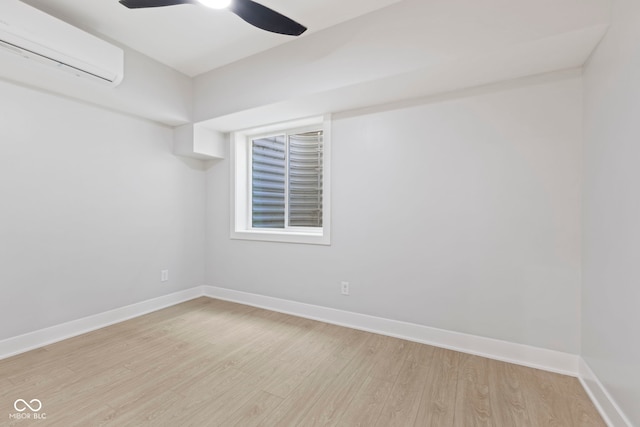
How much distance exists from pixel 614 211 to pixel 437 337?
56.2 inches

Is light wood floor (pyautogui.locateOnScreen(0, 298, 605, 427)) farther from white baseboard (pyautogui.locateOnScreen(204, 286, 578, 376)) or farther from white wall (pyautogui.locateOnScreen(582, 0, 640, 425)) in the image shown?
white wall (pyautogui.locateOnScreen(582, 0, 640, 425))

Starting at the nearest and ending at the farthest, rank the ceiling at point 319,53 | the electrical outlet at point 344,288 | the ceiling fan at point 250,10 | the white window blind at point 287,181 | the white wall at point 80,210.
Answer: the ceiling fan at point 250,10
the ceiling at point 319,53
the white wall at point 80,210
the electrical outlet at point 344,288
the white window blind at point 287,181

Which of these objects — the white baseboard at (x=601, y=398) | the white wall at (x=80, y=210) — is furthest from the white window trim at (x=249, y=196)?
the white baseboard at (x=601, y=398)

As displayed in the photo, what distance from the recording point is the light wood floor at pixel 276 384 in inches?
57.1

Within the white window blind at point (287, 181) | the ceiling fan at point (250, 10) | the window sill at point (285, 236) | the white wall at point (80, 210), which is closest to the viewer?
the ceiling fan at point (250, 10)

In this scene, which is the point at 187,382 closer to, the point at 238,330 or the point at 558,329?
the point at 238,330

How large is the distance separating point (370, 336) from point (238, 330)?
3.97 feet

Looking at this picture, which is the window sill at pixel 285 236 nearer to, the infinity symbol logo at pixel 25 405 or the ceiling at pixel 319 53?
the ceiling at pixel 319 53

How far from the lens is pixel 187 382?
1744 millimetres

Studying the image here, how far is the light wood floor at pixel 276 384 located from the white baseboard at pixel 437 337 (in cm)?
8

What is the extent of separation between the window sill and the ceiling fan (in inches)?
68.1

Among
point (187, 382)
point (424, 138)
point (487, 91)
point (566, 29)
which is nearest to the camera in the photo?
point (566, 29)

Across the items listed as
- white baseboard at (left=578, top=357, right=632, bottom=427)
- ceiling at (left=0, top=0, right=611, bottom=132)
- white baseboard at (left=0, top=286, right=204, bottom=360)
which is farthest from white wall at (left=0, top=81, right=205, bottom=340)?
white baseboard at (left=578, top=357, right=632, bottom=427)

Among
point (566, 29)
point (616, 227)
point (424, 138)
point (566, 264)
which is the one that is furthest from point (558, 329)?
point (566, 29)
